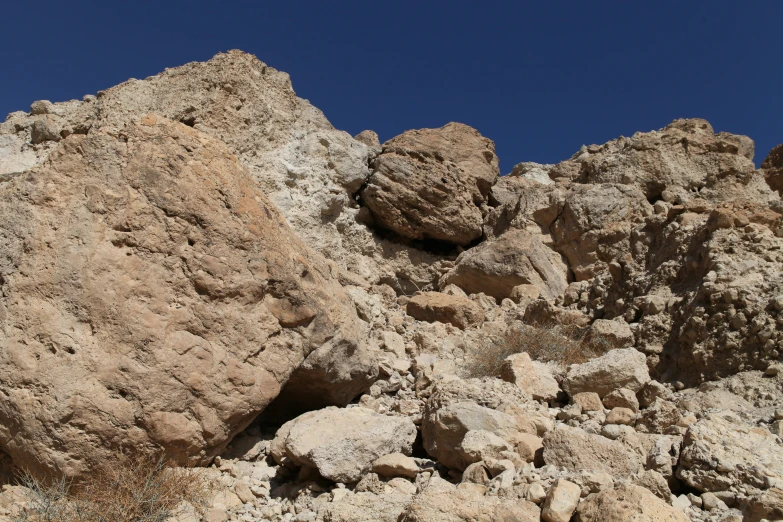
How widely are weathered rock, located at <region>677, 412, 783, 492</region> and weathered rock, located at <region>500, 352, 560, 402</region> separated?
1.27m

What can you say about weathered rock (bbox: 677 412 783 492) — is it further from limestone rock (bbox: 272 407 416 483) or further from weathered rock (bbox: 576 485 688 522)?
limestone rock (bbox: 272 407 416 483)

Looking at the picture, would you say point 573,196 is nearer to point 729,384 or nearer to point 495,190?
point 495,190

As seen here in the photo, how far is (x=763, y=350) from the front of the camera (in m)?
4.25

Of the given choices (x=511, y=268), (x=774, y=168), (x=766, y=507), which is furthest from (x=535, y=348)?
(x=774, y=168)

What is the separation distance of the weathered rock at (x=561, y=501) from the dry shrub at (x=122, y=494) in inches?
66.9

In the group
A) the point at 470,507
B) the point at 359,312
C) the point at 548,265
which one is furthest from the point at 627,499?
the point at 548,265

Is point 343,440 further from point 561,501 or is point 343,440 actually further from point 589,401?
point 589,401

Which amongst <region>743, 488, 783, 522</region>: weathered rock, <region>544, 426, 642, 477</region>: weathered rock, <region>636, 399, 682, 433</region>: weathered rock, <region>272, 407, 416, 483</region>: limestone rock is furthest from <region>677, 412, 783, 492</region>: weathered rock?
<region>272, 407, 416, 483</region>: limestone rock

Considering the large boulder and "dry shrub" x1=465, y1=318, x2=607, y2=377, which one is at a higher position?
"dry shrub" x1=465, y1=318, x2=607, y2=377

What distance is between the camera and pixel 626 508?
2.18 m

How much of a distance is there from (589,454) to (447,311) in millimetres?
3632

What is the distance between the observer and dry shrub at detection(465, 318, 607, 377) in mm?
5020

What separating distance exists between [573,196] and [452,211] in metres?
1.67

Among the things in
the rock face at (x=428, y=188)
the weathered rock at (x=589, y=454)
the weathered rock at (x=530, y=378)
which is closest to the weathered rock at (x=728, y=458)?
the weathered rock at (x=589, y=454)
